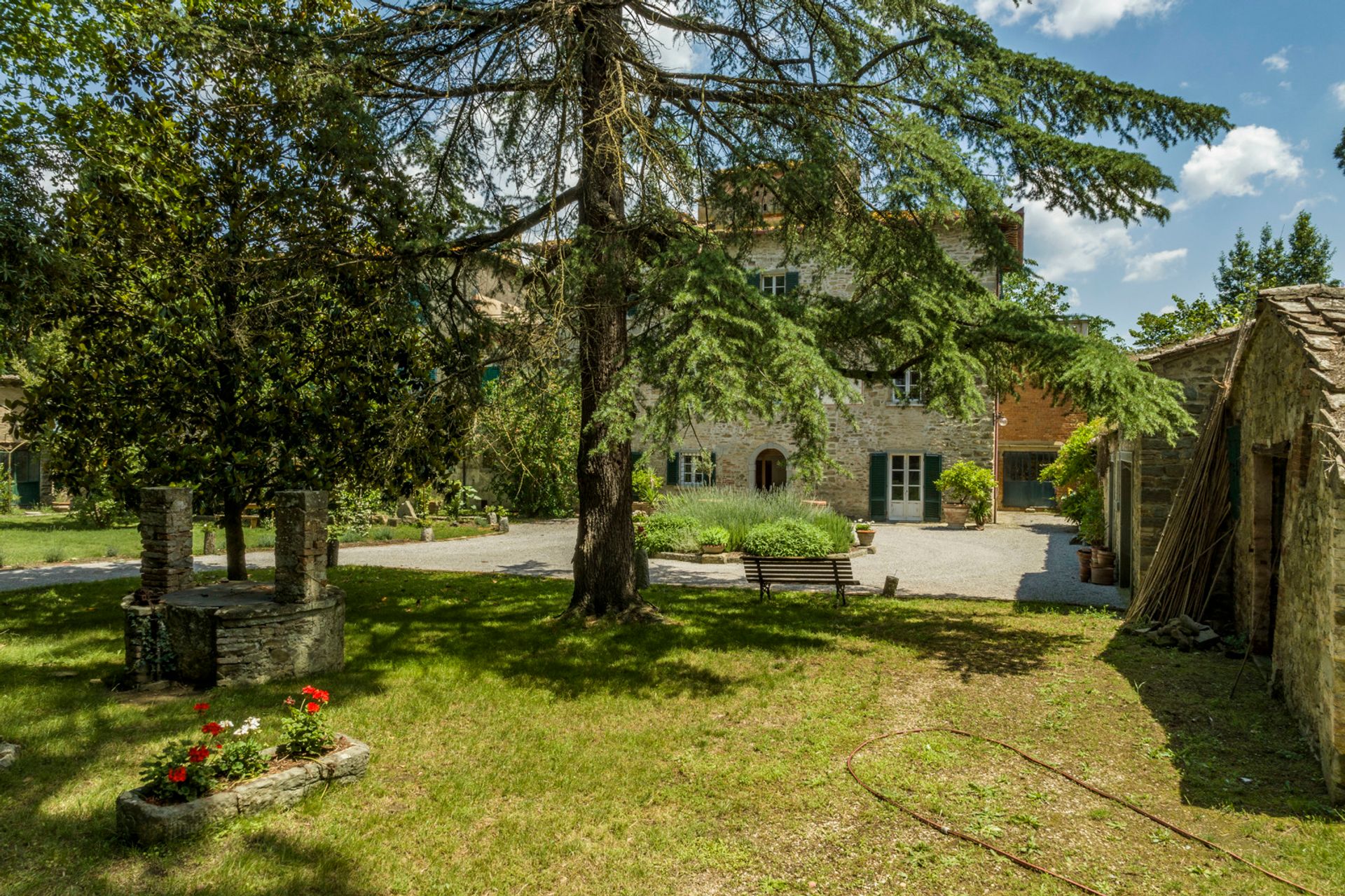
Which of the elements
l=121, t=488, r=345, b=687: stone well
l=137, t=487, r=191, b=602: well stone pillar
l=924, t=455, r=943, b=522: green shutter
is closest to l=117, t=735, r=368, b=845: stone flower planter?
l=121, t=488, r=345, b=687: stone well

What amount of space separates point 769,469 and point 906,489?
15.0 feet

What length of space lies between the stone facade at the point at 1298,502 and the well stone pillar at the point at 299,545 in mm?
7333

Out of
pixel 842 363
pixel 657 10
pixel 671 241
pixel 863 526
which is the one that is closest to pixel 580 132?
pixel 671 241

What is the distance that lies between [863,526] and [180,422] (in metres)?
13.0

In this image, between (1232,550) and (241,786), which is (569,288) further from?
(1232,550)

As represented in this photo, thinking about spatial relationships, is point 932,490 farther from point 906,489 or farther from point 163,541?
point 163,541

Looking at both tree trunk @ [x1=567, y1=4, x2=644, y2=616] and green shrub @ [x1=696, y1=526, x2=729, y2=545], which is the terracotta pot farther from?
tree trunk @ [x1=567, y1=4, x2=644, y2=616]

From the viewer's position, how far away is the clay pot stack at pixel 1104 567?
12.5m

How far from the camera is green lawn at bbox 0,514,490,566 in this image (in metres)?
15.8

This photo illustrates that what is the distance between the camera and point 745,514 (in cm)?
1664

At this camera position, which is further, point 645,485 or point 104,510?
point 645,485

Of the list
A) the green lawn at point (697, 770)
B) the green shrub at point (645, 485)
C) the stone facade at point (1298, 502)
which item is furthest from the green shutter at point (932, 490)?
the stone facade at point (1298, 502)

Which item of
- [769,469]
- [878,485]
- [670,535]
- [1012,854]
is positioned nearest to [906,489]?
[878,485]

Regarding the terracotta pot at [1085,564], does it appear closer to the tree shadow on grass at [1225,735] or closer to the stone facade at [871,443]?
the tree shadow on grass at [1225,735]
